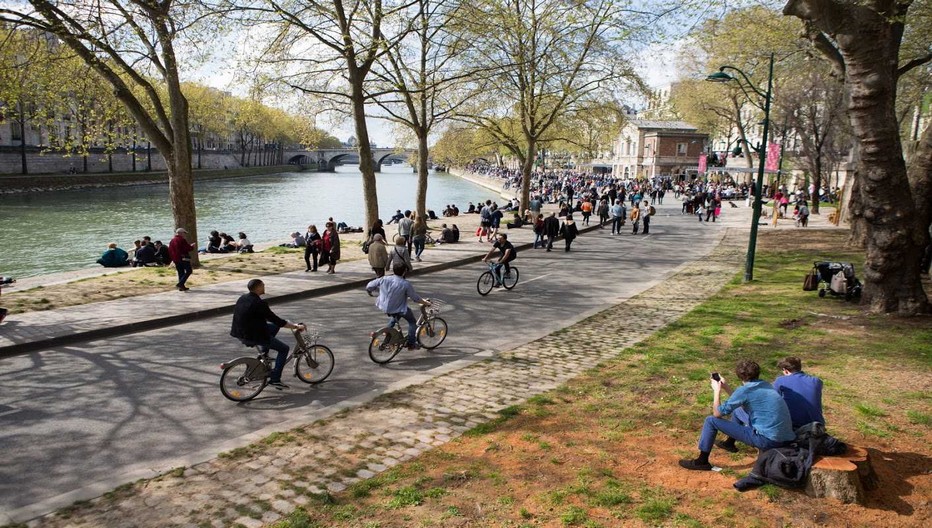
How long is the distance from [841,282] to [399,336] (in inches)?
369

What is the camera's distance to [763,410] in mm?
5117

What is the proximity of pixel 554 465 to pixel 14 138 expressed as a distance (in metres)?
79.7

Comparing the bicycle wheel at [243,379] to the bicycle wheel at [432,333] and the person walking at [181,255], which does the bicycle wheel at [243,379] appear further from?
the person walking at [181,255]

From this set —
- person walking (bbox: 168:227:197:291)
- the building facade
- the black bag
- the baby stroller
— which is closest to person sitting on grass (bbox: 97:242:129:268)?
person walking (bbox: 168:227:197:291)

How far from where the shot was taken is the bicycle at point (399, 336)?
29.1 feet

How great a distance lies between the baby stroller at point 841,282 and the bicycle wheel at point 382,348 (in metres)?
9.38

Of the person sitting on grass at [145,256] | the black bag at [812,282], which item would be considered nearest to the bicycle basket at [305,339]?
the black bag at [812,282]

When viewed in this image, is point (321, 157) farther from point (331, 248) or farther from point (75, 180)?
point (331, 248)

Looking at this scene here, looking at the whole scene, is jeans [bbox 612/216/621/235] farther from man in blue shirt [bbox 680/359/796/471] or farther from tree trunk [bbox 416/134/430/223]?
man in blue shirt [bbox 680/359/796/471]

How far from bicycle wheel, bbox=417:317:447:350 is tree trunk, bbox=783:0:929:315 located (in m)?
7.79

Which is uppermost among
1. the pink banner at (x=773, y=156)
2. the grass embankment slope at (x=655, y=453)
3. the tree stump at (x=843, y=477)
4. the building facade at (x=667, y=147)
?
the building facade at (x=667, y=147)

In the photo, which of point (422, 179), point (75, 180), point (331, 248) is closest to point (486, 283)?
point (331, 248)

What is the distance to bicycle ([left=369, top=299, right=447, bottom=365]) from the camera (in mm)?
8883

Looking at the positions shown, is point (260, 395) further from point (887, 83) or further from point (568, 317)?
point (887, 83)
